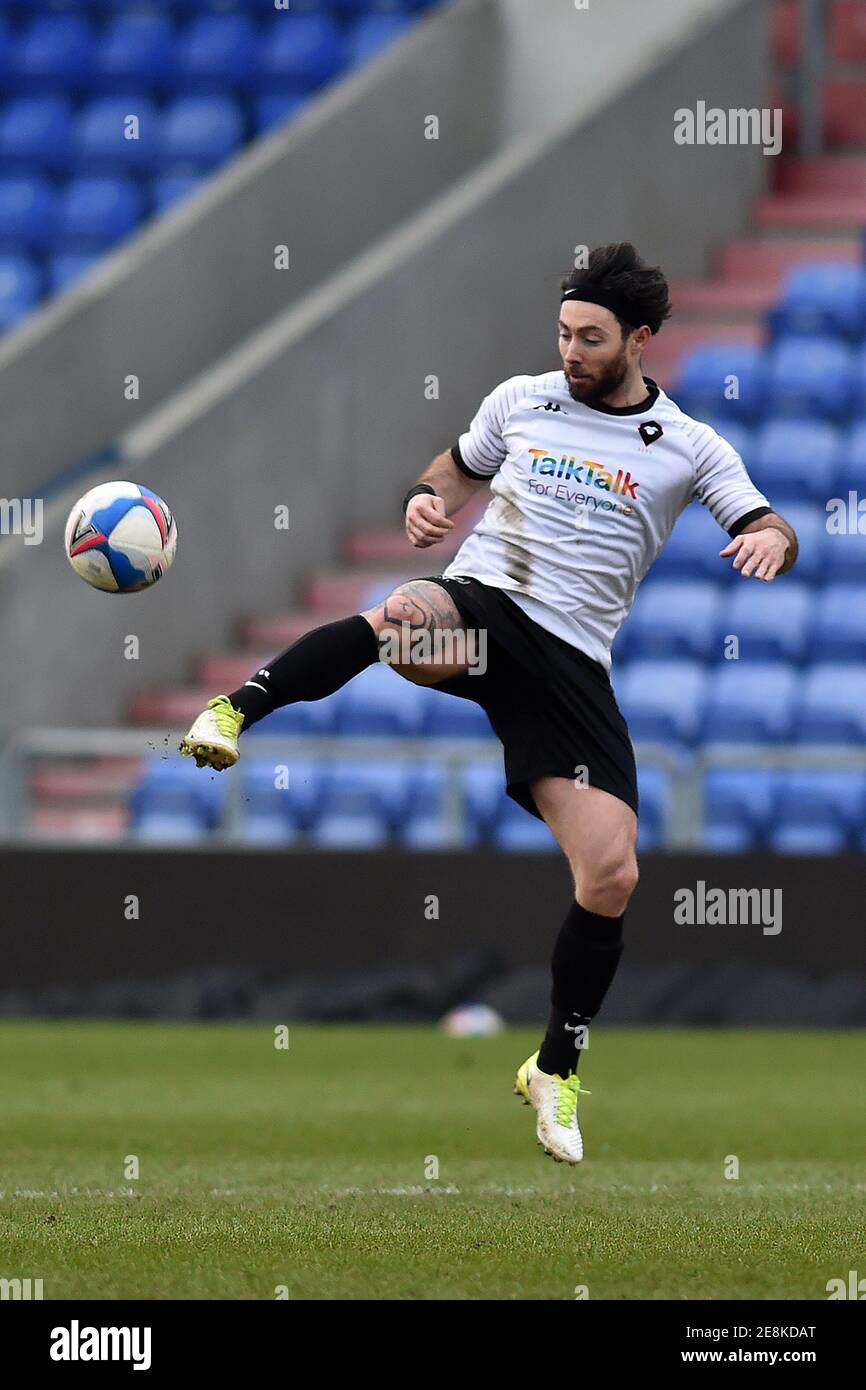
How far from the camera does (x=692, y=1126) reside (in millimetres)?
8656

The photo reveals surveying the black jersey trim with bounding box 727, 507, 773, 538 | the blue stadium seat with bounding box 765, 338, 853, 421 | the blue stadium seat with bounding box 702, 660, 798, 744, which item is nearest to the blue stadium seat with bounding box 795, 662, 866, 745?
the blue stadium seat with bounding box 702, 660, 798, 744

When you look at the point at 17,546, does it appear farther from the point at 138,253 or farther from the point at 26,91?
the point at 26,91

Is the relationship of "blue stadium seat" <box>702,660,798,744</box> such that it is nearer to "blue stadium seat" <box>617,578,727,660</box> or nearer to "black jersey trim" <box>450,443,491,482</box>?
"blue stadium seat" <box>617,578,727,660</box>

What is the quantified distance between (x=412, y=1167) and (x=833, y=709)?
701 cm

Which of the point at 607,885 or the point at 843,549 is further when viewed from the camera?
the point at 843,549

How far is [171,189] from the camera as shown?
17.3 metres

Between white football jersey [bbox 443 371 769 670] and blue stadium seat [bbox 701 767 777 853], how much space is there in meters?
5.68

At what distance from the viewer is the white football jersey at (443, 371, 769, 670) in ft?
21.8

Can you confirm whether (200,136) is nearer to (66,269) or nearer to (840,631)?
(66,269)

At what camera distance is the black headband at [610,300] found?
6539 millimetres

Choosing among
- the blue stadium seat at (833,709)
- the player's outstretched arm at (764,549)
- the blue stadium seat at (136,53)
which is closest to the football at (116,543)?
the player's outstretched arm at (764,549)

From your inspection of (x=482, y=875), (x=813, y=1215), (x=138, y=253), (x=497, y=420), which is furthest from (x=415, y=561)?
(x=813, y=1215)

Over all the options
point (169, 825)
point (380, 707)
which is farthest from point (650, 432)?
point (380, 707)
